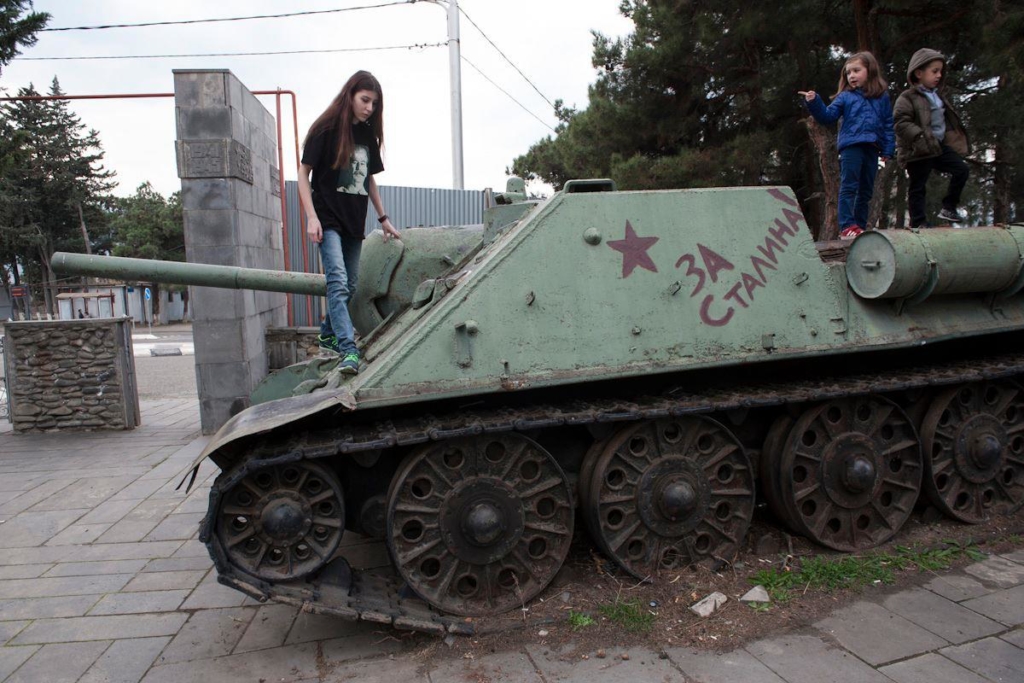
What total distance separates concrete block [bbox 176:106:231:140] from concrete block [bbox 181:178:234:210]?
0.51m

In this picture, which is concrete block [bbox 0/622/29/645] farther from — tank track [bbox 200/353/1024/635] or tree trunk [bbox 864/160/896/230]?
tree trunk [bbox 864/160/896/230]

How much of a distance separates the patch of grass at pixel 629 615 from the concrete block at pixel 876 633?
0.86 meters

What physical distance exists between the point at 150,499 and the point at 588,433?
4245 millimetres

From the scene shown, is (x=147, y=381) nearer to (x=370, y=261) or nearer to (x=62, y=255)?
(x=62, y=255)

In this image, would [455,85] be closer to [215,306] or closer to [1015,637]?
[215,306]

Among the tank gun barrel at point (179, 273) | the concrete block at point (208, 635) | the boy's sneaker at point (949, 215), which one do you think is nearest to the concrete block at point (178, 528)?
the concrete block at point (208, 635)

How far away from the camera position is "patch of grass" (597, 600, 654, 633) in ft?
11.9

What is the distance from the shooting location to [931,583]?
409cm

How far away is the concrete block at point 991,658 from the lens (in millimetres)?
3172

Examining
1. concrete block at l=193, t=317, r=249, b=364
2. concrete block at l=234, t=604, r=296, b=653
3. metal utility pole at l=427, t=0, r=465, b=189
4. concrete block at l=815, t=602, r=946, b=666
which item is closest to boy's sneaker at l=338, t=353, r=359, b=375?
concrete block at l=234, t=604, r=296, b=653

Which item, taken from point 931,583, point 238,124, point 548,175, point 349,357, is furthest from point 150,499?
point 548,175

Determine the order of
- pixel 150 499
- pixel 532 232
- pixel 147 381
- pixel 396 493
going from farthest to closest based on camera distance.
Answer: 1. pixel 147 381
2. pixel 150 499
3. pixel 532 232
4. pixel 396 493

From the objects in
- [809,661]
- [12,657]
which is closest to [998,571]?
[809,661]

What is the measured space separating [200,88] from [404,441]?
6933 mm
